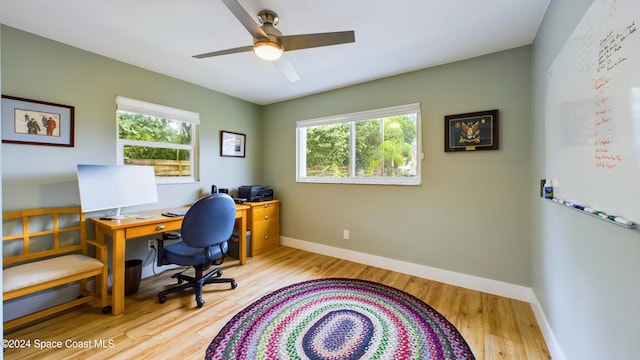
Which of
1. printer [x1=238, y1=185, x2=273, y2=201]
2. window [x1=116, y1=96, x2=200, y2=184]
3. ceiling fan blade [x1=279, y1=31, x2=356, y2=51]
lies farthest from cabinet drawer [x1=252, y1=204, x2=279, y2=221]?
ceiling fan blade [x1=279, y1=31, x2=356, y2=51]

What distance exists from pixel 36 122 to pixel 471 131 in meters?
3.91

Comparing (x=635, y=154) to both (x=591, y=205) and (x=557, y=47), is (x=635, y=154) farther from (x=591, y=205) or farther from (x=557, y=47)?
(x=557, y=47)

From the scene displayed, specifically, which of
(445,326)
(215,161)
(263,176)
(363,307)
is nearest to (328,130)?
(263,176)

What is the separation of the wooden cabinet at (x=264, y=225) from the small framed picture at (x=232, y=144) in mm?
853

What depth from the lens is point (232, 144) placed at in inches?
144

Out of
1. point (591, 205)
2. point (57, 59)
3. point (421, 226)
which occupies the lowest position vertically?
point (421, 226)

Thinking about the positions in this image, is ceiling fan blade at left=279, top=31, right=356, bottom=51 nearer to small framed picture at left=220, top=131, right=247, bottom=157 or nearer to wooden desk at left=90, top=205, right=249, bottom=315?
wooden desk at left=90, top=205, right=249, bottom=315

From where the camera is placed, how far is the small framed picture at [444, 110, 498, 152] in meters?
2.29

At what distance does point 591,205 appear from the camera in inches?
41.8

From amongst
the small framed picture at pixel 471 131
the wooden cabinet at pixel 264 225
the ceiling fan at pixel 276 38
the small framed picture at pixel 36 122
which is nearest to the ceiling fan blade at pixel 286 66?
the ceiling fan at pixel 276 38

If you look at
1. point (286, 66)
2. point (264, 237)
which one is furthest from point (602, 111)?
point (264, 237)

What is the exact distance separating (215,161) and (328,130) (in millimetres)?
1674

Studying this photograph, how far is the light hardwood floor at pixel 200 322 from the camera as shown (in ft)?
5.25

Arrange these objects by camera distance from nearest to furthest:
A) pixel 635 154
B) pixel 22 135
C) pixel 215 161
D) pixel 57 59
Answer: pixel 635 154 → pixel 22 135 → pixel 57 59 → pixel 215 161
